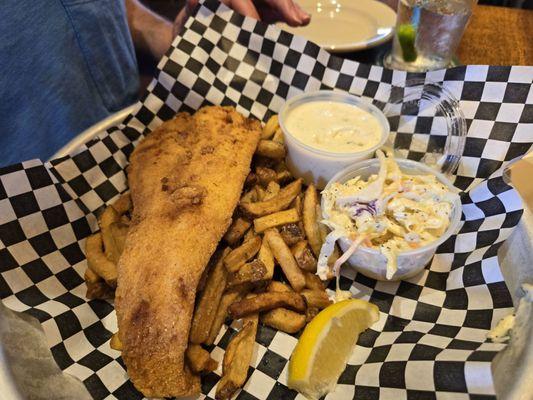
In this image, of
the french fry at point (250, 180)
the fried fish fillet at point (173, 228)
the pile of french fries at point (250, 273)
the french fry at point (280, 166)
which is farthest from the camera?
the french fry at point (280, 166)

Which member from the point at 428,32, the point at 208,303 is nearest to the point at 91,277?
the point at 208,303

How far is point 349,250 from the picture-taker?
175 centimetres

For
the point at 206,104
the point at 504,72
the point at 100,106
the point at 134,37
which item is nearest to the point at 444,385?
the point at 504,72

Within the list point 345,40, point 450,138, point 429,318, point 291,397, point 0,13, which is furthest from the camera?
point 345,40

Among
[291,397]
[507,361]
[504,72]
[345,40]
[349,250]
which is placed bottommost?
[291,397]

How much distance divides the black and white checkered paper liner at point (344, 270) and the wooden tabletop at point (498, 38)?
783mm

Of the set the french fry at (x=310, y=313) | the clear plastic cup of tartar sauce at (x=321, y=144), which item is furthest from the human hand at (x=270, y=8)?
the french fry at (x=310, y=313)

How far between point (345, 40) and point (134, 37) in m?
1.40

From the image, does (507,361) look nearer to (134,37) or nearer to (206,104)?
(206,104)

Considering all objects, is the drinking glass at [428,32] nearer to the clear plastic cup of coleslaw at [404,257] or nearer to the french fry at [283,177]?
the clear plastic cup of coleslaw at [404,257]

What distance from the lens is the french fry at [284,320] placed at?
66.1 inches

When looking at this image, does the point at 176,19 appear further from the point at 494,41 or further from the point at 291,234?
the point at 494,41

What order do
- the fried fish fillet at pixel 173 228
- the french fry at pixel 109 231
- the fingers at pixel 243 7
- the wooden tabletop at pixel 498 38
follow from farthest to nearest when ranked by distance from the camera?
the wooden tabletop at pixel 498 38
the fingers at pixel 243 7
the french fry at pixel 109 231
the fried fish fillet at pixel 173 228

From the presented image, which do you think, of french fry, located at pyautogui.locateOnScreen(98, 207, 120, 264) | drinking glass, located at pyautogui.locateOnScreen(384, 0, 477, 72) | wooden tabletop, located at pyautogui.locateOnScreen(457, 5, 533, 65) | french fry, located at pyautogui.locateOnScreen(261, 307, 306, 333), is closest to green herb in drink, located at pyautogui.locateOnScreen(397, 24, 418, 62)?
drinking glass, located at pyautogui.locateOnScreen(384, 0, 477, 72)
